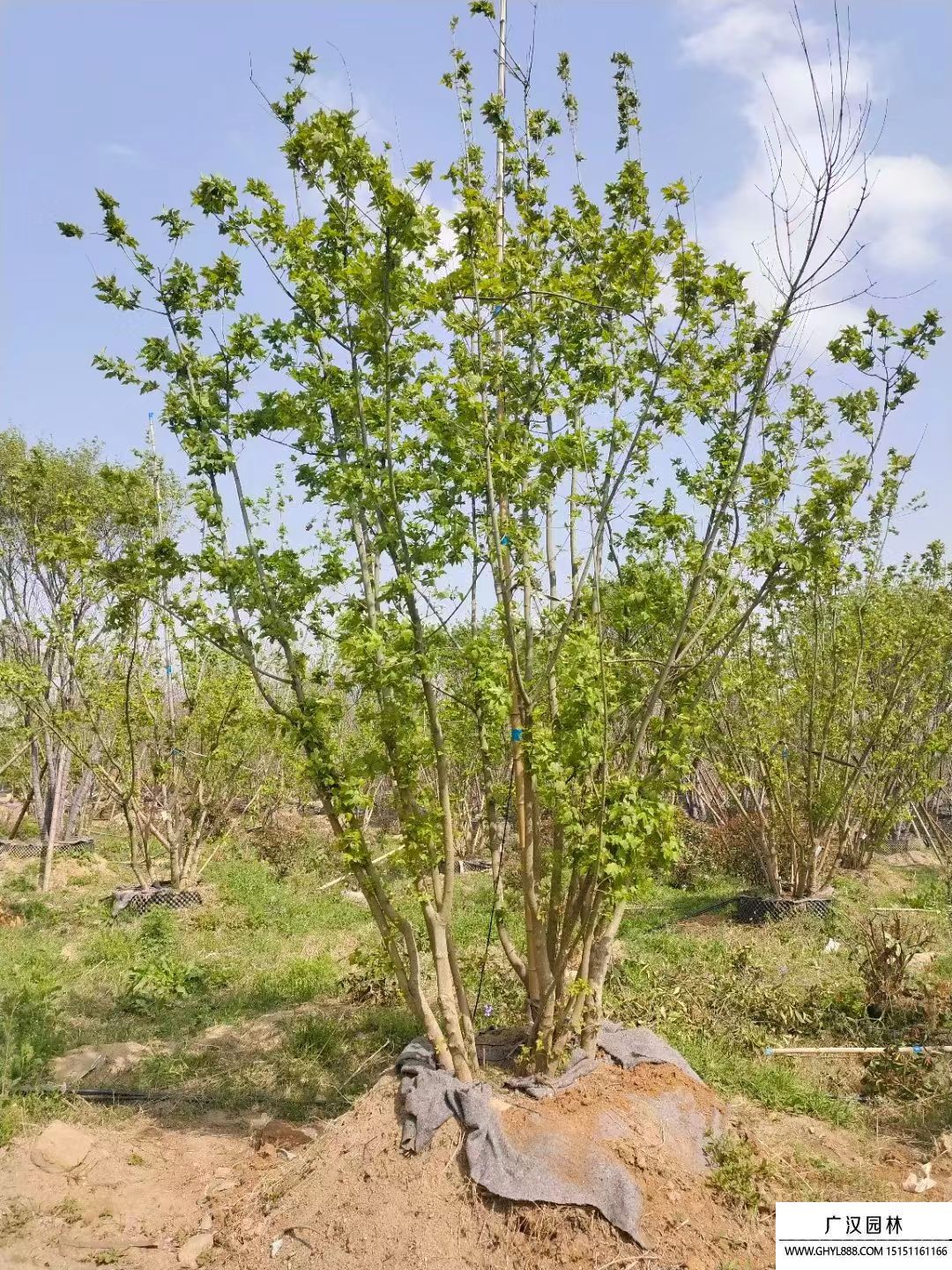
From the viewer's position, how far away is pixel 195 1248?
388 centimetres

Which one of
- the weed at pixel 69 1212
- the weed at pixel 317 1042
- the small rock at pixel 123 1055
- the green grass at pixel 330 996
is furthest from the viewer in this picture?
the weed at pixel 317 1042

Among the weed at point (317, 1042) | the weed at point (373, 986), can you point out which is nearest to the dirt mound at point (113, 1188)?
the weed at point (317, 1042)

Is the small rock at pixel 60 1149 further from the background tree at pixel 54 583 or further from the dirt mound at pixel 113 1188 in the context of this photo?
the background tree at pixel 54 583

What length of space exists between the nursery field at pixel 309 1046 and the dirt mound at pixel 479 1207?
0.20 feet

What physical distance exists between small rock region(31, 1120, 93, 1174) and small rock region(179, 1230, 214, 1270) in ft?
2.65

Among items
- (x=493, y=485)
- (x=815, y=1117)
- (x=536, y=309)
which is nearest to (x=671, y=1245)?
(x=815, y=1117)

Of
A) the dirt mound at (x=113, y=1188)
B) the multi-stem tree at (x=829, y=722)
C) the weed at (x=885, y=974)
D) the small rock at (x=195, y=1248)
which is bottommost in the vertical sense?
the small rock at (x=195, y=1248)

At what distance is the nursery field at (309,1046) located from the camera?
13.5 feet

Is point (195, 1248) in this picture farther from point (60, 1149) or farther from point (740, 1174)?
point (740, 1174)

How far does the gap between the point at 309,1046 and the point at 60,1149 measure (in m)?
1.74

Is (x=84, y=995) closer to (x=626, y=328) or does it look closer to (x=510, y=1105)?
(x=510, y=1105)

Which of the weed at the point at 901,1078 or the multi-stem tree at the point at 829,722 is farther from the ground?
the multi-stem tree at the point at 829,722

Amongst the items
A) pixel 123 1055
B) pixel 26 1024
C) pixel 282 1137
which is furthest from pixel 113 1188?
pixel 26 1024

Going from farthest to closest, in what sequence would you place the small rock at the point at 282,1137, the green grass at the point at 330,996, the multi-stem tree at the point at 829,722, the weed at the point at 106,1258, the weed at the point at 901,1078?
the multi-stem tree at the point at 829,722
the green grass at the point at 330,996
the weed at the point at 901,1078
the small rock at the point at 282,1137
the weed at the point at 106,1258
